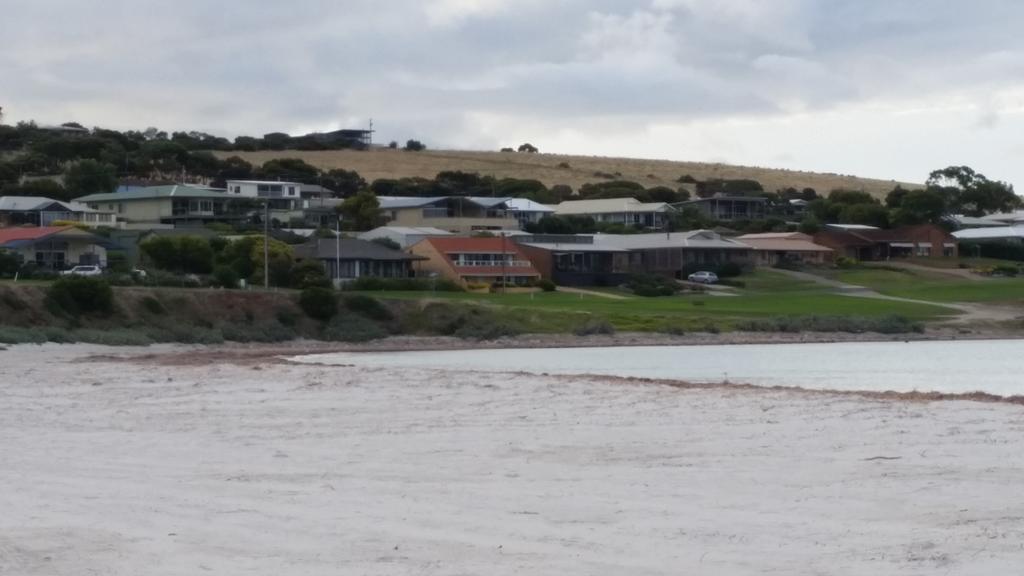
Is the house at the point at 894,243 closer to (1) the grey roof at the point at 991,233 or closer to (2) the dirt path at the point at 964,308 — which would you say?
(1) the grey roof at the point at 991,233

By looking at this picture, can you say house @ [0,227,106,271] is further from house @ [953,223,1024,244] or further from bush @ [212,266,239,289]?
house @ [953,223,1024,244]

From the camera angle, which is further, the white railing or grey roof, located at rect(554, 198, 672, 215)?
grey roof, located at rect(554, 198, 672, 215)

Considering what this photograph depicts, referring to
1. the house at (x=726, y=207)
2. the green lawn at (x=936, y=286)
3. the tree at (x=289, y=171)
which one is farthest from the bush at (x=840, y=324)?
the tree at (x=289, y=171)

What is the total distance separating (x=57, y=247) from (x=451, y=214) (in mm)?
36738

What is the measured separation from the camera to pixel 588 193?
5369 inches

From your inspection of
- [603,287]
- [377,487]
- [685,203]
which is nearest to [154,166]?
[685,203]

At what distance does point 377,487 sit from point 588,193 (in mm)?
122531

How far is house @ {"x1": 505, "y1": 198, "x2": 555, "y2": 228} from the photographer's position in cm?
10962

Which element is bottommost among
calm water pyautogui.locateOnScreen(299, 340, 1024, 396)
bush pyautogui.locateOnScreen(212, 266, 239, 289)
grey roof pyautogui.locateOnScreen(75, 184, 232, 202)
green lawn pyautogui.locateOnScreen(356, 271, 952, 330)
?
calm water pyautogui.locateOnScreen(299, 340, 1024, 396)

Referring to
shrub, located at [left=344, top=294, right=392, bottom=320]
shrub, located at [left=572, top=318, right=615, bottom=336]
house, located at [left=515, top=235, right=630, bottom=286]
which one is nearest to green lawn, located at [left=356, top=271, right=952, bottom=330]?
shrub, located at [left=572, top=318, right=615, bottom=336]

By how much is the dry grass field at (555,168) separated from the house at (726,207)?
23285 millimetres

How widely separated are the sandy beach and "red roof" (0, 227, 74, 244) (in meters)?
54.3

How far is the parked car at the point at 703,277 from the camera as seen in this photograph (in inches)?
3250

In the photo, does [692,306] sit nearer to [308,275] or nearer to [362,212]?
[308,275]
